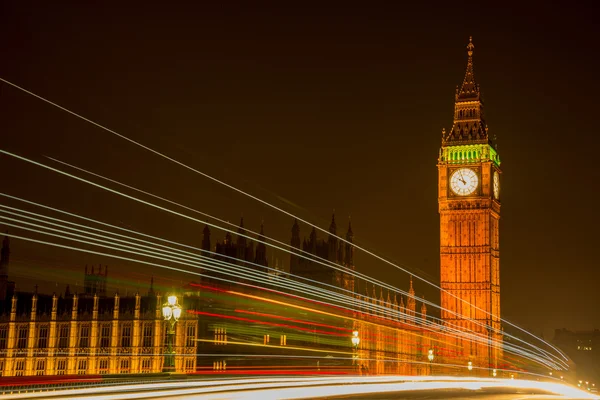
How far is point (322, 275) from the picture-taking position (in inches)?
2832

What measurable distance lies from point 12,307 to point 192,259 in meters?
20.4

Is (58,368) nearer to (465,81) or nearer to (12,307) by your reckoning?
(12,307)

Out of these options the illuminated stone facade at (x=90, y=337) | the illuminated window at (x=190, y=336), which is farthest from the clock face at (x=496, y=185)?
the illuminated stone facade at (x=90, y=337)

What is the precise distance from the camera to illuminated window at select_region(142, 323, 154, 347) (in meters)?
62.2

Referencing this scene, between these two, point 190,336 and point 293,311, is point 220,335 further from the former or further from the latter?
point 293,311

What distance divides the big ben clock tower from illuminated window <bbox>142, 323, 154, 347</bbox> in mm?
28445

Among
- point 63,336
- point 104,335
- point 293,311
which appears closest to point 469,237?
point 293,311

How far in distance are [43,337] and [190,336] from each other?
43.7ft

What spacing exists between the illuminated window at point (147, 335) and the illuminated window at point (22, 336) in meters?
10.9

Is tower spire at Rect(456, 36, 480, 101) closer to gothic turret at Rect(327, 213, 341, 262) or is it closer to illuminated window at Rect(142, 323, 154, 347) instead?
gothic turret at Rect(327, 213, 341, 262)

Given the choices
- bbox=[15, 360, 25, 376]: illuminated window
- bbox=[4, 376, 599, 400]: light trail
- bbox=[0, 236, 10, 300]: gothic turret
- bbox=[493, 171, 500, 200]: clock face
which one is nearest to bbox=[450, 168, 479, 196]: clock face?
bbox=[493, 171, 500, 200]: clock face

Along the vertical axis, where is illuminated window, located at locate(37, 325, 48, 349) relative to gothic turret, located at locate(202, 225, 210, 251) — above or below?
below

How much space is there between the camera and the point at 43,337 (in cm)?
6656

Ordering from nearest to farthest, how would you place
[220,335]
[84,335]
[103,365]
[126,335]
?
[220,335] → [126,335] → [103,365] → [84,335]
